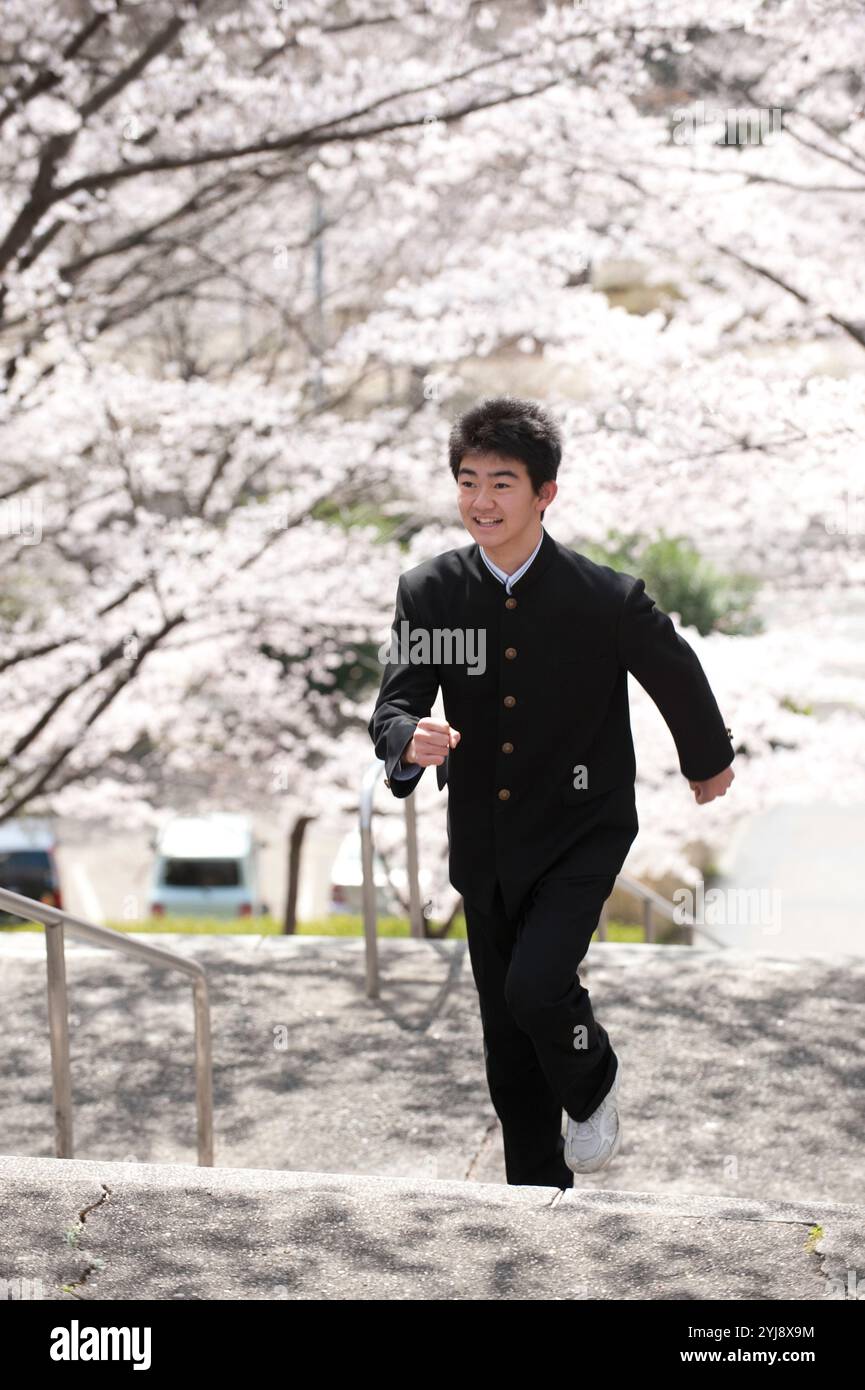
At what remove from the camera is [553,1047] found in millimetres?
2961

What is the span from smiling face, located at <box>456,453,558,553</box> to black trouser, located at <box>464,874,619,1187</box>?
736 mm

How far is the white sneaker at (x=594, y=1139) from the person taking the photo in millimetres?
3027

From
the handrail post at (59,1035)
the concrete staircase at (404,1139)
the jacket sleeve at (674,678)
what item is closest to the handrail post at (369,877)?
the concrete staircase at (404,1139)

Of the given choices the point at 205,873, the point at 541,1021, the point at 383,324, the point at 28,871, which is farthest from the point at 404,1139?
the point at 205,873

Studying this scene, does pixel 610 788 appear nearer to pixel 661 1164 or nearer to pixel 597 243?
pixel 661 1164

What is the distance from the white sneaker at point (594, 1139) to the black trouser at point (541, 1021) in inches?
0.8

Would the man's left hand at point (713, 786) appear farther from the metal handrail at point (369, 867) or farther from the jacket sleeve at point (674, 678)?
the metal handrail at point (369, 867)

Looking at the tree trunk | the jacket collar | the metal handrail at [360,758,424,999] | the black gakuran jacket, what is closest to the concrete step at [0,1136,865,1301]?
the black gakuran jacket

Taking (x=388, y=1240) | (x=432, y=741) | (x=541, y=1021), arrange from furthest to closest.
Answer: (x=541, y=1021), (x=432, y=741), (x=388, y=1240)

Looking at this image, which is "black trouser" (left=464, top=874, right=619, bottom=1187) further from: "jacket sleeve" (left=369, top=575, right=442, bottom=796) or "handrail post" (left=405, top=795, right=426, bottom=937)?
"handrail post" (left=405, top=795, right=426, bottom=937)

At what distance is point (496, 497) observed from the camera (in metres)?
2.95

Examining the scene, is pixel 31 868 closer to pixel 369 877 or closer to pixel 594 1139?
pixel 369 877

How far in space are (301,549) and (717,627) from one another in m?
4.72

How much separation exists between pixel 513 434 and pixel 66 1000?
1.69 metres
